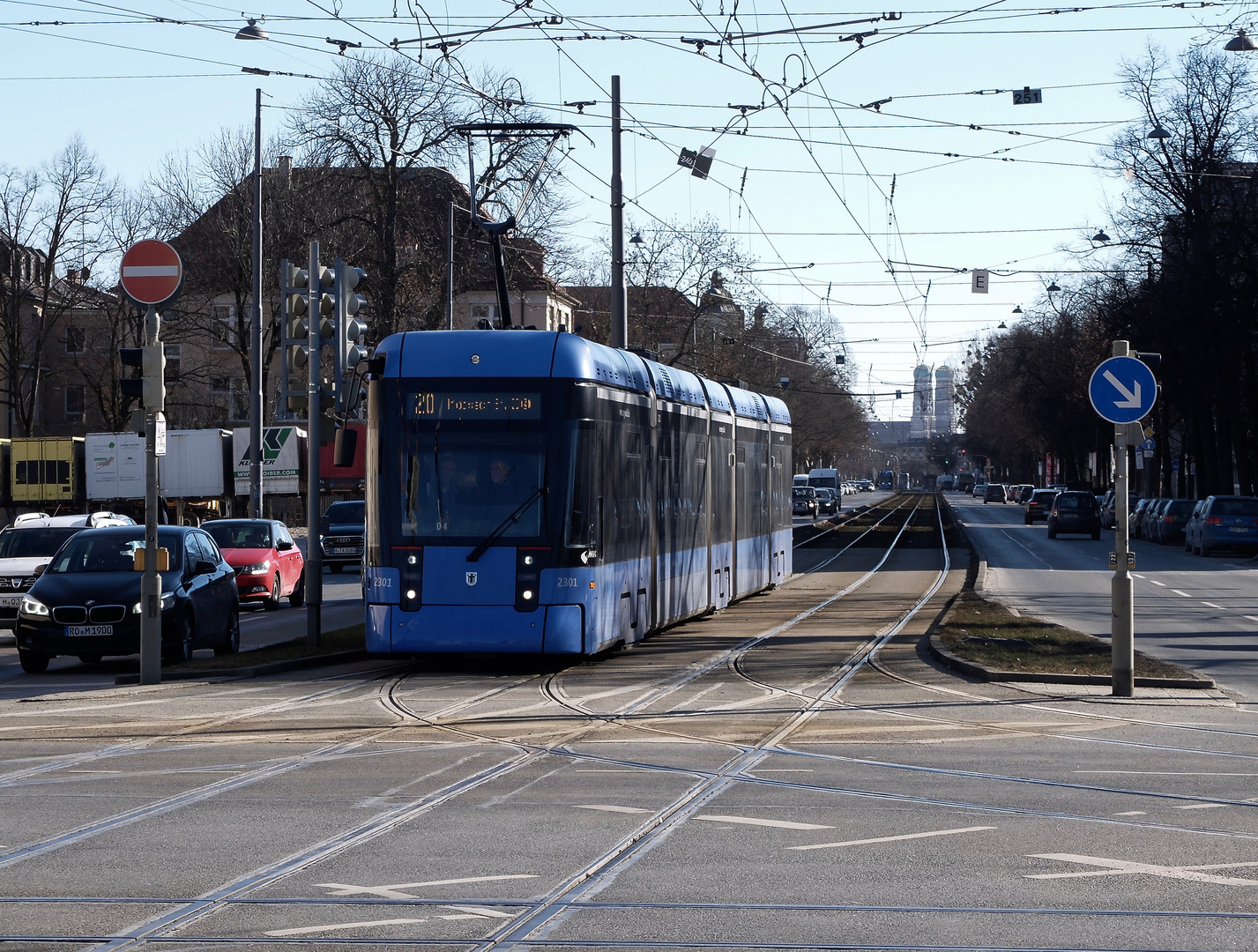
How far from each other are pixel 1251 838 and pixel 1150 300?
49173 mm

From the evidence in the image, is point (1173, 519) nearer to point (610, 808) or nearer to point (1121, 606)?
point (1121, 606)

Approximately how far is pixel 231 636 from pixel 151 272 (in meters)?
5.16

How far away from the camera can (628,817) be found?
8.16 m

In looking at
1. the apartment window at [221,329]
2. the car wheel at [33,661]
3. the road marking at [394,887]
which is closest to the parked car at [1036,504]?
the apartment window at [221,329]

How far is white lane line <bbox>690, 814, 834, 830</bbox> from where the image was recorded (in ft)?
26.0

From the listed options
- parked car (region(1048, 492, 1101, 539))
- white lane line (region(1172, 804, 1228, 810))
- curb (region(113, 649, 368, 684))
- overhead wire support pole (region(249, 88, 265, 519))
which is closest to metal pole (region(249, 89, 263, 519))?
overhead wire support pole (region(249, 88, 265, 519))

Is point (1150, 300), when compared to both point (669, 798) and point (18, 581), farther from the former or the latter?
point (669, 798)

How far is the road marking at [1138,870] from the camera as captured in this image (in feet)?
22.2

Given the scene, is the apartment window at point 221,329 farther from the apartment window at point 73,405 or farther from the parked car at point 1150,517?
the parked car at point 1150,517

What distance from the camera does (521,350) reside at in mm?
15289

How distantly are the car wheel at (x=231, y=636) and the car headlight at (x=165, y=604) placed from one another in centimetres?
Answer: 162

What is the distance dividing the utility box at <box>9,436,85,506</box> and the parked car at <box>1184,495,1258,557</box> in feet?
107

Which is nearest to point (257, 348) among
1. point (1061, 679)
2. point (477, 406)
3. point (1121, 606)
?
point (477, 406)

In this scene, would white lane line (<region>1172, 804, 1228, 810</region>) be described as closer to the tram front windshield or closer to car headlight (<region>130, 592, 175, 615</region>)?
the tram front windshield
